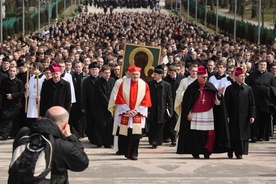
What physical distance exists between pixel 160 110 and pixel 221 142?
2.74m

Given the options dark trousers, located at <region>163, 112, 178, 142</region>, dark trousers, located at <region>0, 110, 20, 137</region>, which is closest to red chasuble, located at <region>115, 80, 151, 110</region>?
dark trousers, located at <region>163, 112, 178, 142</region>

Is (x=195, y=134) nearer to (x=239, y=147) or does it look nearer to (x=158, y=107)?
(x=239, y=147)

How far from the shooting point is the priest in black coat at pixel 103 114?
758 inches

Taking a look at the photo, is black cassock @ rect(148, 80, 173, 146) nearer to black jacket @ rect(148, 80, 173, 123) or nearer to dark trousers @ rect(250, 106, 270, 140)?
black jacket @ rect(148, 80, 173, 123)

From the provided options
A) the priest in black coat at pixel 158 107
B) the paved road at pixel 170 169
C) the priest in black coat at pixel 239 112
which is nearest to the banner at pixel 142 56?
the priest in black coat at pixel 158 107

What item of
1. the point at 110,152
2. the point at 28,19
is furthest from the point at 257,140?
the point at 28,19

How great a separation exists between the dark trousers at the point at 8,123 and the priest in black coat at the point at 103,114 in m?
2.43

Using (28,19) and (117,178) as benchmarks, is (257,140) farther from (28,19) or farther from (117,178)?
(28,19)

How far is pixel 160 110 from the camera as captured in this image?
19234 mm

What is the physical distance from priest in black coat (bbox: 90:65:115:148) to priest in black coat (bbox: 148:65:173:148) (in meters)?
0.84

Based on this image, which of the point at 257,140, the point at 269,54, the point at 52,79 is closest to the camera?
the point at 52,79

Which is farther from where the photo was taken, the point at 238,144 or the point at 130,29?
the point at 130,29

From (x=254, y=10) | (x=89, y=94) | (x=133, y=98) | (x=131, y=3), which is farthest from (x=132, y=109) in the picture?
(x=131, y=3)

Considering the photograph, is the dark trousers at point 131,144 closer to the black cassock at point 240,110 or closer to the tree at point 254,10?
the black cassock at point 240,110
